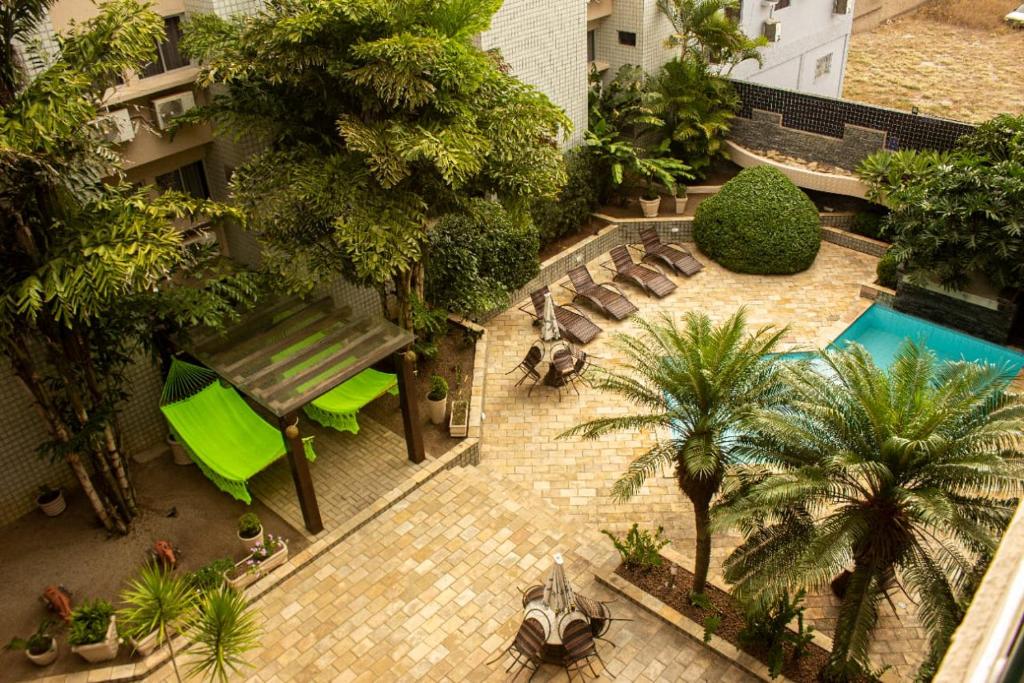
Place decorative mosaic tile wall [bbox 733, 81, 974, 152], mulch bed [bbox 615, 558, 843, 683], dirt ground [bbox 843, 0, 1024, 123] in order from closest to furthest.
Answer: mulch bed [bbox 615, 558, 843, 683] → decorative mosaic tile wall [bbox 733, 81, 974, 152] → dirt ground [bbox 843, 0, 1024, 123]

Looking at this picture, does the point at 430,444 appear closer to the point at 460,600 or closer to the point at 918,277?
the point at 460,600

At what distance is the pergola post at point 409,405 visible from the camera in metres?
14.1

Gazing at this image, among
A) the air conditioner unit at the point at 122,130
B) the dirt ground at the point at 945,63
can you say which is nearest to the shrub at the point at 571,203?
the air conditioner unit at the point at 122,130

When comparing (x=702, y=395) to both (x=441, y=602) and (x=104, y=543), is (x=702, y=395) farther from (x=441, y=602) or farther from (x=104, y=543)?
(x=104, y=543)

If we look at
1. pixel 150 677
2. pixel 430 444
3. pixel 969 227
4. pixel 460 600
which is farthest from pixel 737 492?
pixel 969 227

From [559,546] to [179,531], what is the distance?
5835mm

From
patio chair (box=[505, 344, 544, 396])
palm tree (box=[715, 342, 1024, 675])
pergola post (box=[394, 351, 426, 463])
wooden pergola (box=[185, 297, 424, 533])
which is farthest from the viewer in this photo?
patio chair (box=[505, 344, 544, 396])

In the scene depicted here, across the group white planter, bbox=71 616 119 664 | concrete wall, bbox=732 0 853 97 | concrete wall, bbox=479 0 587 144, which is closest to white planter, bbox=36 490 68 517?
white planter, bbox=71 616 119 664

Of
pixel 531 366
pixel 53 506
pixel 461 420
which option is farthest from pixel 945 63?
pixel 53 506

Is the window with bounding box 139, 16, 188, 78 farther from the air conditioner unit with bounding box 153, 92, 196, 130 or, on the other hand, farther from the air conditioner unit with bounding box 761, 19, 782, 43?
Answer: the air conditioner unit with bounding box 761, 19, 782, 43

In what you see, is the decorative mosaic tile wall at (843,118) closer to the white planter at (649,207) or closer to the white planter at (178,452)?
the white planter at (649,207)

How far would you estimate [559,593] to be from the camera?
11141 millimetres

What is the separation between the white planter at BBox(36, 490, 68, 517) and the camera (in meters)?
14.0

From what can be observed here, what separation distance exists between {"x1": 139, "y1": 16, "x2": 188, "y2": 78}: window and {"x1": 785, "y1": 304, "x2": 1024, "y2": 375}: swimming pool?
507 inches
